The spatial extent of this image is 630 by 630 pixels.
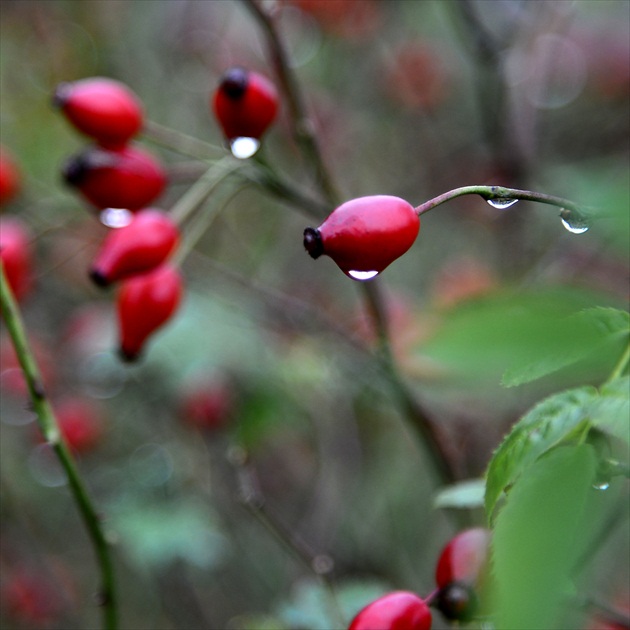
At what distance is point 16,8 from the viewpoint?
3.74 meters

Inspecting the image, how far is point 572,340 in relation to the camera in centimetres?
52

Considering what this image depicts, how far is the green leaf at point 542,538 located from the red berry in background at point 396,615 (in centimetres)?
39

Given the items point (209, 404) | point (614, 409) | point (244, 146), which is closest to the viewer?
point (614, 409)

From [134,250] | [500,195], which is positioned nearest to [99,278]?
[134,250]

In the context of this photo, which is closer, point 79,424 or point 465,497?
point 465,497

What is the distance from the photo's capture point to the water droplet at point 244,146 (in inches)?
57.6

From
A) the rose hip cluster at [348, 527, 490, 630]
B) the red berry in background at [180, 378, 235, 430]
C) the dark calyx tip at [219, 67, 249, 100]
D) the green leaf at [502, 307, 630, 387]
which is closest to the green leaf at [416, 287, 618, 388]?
the green leaf at [502, 307, 630, 387]

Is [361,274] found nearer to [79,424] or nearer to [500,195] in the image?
[500,195]

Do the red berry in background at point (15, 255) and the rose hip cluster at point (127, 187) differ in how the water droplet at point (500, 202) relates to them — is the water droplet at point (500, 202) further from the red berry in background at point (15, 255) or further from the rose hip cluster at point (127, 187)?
the red berry in background at point (15, 255)

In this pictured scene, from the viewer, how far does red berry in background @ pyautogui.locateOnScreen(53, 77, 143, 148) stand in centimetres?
158

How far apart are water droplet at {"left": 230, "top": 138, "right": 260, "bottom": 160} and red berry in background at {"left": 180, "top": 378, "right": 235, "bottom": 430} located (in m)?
1.50

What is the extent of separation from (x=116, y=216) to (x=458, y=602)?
3.67ft

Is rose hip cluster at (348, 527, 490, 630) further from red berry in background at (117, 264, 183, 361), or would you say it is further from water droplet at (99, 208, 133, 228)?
water droplet at (99, 208, 133, 228)

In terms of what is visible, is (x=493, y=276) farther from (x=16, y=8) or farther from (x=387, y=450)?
(x=16, y=8)
